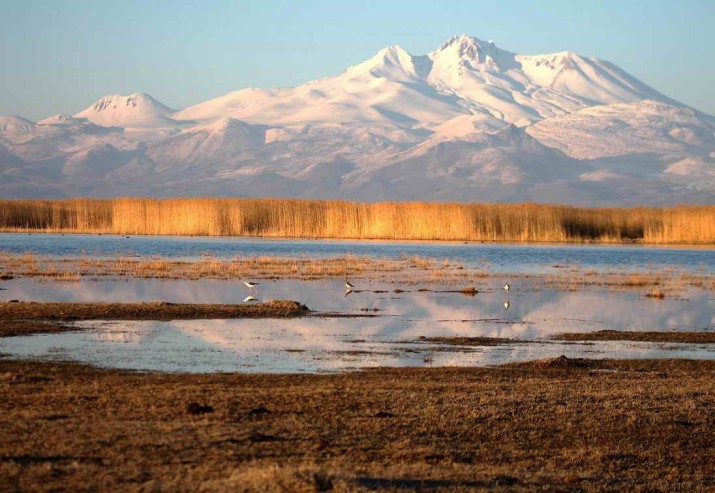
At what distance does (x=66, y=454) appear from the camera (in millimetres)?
9812

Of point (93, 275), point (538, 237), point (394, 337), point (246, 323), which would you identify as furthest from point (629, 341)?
point (538, 237)

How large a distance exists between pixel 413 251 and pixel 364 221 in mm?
12306

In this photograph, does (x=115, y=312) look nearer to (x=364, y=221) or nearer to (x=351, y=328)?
(x=351, y=328)

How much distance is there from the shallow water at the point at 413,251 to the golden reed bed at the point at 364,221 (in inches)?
73.8

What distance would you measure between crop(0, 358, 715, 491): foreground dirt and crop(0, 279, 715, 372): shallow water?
78.8 inches

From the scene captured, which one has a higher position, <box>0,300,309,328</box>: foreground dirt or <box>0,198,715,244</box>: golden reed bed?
<box>0,198,715,244</box>: golden reed bed

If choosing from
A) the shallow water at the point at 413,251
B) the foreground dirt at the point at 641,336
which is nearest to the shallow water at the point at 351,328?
the foreground dirt at the point at 641,336

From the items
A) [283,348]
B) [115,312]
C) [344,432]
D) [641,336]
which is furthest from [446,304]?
[344,432]

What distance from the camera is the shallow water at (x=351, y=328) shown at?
57.1 ft

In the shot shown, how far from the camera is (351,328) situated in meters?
22.4

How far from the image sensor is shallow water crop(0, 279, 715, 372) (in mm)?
17391

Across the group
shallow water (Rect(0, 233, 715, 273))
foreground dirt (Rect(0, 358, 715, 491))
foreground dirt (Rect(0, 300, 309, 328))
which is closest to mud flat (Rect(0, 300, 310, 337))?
foreground dirt (Rect(0, 300, 309, 328))

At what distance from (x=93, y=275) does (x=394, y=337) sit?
1587 centimetres

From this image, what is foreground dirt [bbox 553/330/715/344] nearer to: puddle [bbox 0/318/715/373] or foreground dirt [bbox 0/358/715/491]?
puddle [bbox 0/318/715/373]
